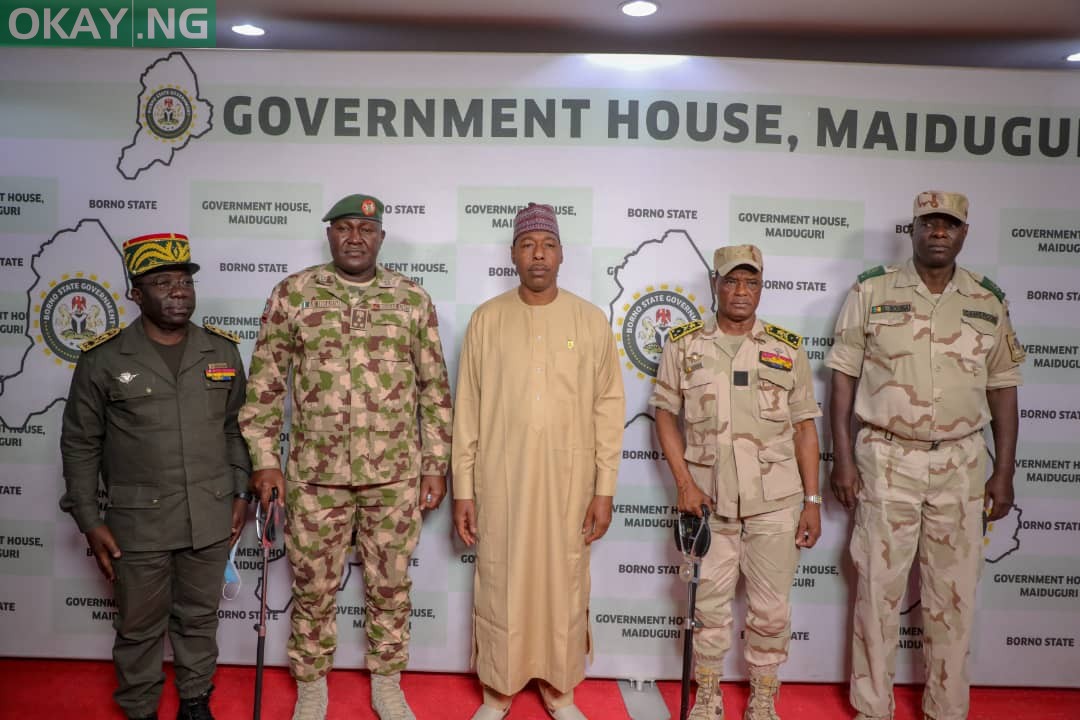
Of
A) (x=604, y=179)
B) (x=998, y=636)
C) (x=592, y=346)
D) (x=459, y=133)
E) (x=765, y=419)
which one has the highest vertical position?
(x=459, y=133)

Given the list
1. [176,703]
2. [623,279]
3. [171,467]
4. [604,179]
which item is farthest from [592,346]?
[176,703]

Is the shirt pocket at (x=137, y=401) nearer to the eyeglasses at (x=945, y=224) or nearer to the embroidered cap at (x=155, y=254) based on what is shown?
the embroidered cap at (x=155, y=254)

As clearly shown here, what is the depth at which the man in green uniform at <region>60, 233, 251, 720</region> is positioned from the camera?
2691mm

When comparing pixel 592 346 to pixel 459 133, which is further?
pixel 459 133

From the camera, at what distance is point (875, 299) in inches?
118

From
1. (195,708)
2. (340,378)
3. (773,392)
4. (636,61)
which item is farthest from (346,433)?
(636,61)

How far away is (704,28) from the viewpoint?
3570 millimetres

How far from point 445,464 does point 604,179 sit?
1.58m

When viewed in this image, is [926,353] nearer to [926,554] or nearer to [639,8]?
[926,554]

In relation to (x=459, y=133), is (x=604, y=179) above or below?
below

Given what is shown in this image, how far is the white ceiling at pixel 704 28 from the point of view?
3297 millimetres

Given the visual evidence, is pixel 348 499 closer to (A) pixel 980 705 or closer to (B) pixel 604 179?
(B) pixel 604 179

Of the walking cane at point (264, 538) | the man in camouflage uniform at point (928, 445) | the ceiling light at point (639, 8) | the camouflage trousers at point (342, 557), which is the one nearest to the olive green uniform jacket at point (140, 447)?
the walking cane at point (264, 538)

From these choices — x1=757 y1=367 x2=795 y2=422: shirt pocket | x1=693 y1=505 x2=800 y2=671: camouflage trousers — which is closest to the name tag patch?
x1=757 y1=367 x2=795 y2=422: shirt pocket
